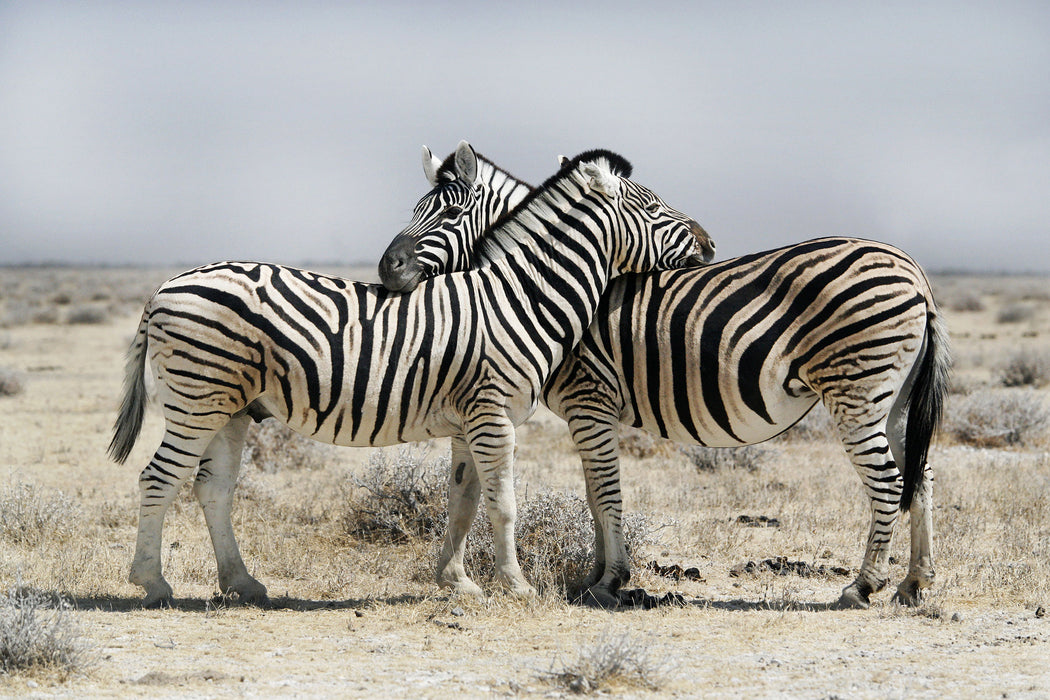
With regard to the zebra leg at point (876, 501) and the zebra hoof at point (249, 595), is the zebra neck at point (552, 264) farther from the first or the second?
the zebra hoof at point (249, 595)

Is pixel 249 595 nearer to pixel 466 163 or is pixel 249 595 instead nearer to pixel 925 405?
pixel 466 163

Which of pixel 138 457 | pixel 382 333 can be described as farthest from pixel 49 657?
pixel 138 457

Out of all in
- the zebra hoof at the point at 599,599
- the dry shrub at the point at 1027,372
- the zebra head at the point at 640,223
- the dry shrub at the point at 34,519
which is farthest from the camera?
the dry shrub at the point at 1027,372

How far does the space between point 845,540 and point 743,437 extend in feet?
7.48

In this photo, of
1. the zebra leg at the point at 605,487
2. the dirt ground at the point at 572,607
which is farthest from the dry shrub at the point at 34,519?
the zebra leg at the point at 605,487

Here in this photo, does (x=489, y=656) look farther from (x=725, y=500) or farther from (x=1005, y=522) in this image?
(x=1005, y=522)

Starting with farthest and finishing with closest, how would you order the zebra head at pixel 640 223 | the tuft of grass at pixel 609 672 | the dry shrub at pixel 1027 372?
the dry shrub at pixel 1027 372 < the zebra head at pixel 640 223 < the tuft of grass at pixel 609 672

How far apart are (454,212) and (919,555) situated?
168 inches

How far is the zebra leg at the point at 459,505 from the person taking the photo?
698cm

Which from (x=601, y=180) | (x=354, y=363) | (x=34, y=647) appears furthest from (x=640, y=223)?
(x=34, y=647)

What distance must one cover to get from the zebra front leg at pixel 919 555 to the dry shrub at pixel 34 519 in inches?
262

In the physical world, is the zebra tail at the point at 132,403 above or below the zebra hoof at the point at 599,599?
above

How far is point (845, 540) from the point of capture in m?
8.59

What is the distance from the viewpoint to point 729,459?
37.3 ft
